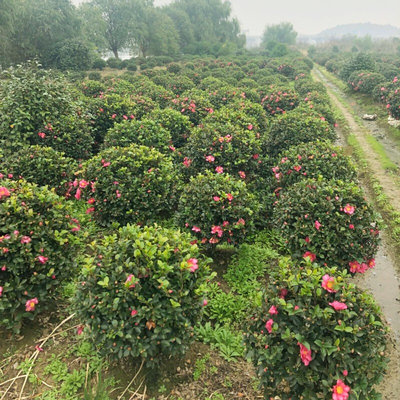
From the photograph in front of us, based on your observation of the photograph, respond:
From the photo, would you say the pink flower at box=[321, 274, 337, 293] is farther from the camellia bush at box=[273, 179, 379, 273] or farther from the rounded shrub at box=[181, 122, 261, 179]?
the rounded shrub at box=[181, 122, 261, 179]

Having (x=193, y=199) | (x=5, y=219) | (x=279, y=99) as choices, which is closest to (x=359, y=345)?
(x=193, y=199)

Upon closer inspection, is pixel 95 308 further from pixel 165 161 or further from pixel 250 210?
pixel 165 161

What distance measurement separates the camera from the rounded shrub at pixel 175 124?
8945mm

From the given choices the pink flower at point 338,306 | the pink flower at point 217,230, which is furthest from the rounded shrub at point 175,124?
the pink flower at point 338,306

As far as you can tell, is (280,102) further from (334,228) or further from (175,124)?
(334,228)

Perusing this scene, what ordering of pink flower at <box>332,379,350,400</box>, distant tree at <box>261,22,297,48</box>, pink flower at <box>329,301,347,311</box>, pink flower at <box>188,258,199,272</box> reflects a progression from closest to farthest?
pink flower at <box>332,379,350,400</box>
pink flower at <box>329,301,347,311</box>
pink flower at <box>188,258,199,272</box>
distant tree at <box>261,22,297,48</box>

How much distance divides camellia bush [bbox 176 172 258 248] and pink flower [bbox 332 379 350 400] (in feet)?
9.32

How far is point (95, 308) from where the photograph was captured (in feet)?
10.7

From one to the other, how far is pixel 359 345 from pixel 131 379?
2.70m

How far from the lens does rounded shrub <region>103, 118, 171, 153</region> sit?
763 cm

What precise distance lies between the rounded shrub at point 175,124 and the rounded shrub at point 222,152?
57.3 inches

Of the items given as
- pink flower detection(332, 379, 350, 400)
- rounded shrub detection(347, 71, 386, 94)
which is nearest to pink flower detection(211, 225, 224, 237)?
pink flower detection(332, 379, 350, 400)

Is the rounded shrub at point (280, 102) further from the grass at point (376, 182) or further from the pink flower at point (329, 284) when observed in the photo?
the pink flower at point (329, 284)

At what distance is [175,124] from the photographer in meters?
9.02
